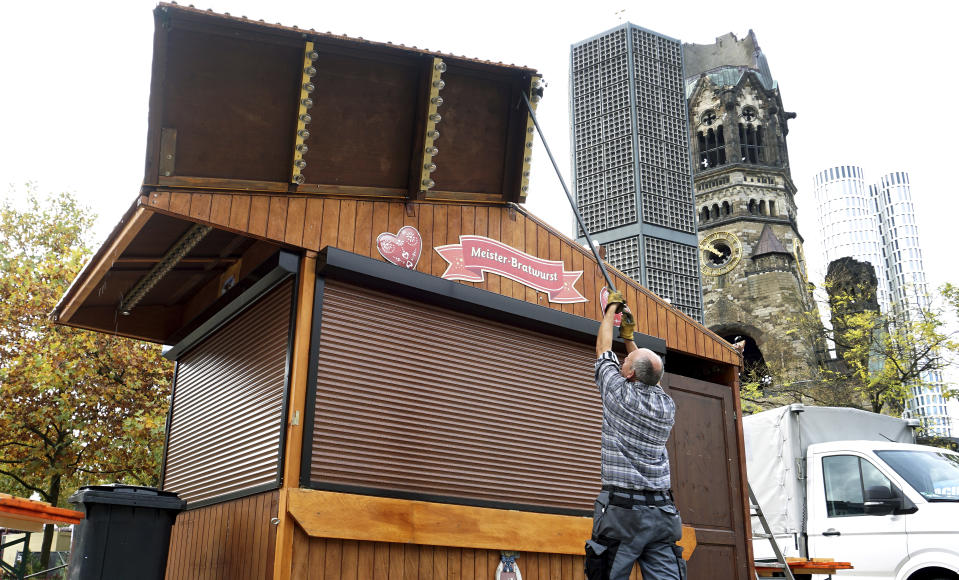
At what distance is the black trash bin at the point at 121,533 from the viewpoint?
621 cm

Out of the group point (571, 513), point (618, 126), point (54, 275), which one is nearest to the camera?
point (571, 513)

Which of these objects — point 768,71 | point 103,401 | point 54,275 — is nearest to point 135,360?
point 103,401

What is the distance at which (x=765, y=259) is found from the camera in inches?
2048

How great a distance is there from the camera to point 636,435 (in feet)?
16.7

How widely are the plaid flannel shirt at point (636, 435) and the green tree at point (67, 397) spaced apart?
1279 centimetres

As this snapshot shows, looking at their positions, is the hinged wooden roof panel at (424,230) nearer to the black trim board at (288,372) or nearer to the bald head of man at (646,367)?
the black trim board at (288,372)

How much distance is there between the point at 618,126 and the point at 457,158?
65.7ft

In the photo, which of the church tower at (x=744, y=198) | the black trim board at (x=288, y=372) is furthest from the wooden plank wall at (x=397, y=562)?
the church tower at (x=744, y=198)

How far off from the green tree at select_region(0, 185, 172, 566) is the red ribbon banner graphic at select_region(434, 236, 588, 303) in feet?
33.6

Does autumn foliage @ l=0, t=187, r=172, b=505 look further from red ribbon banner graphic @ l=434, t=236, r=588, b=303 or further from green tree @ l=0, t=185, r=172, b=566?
red ribbon banner graphic @ l=434, t=236, r=588, b=303

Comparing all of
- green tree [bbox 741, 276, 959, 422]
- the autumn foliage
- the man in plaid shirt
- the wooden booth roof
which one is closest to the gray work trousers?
the man in plaid shirt

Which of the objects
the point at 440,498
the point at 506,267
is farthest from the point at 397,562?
the point at 506,267

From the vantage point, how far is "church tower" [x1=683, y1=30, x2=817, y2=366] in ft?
167

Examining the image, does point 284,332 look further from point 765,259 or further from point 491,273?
point 765,259
